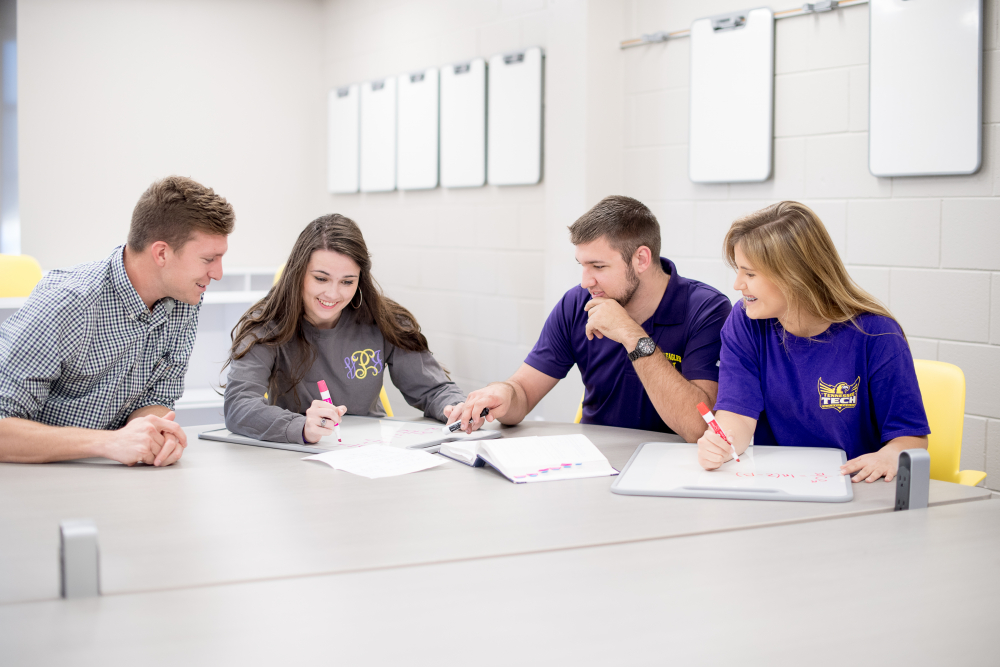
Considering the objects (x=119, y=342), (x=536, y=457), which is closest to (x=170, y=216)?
(x=119, y=342)

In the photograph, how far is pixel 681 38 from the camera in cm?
317

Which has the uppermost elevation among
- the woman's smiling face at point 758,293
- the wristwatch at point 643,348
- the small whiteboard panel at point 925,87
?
the small whiteboard panel at point 925,87

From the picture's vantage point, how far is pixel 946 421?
1886 mm

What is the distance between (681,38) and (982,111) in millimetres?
1137

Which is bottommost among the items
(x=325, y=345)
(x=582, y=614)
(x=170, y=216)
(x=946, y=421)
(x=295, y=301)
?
(x=582, y=614)

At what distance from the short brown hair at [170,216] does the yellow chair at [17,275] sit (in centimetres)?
155

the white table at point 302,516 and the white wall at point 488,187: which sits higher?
the white wall at point 488,187

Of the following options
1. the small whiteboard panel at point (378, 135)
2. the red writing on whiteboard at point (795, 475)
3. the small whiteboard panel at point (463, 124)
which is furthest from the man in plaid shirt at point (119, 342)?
the small whiteboard panel at point (378, 135)

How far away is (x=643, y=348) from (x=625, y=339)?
5cm

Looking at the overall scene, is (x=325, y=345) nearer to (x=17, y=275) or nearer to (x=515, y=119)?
(x=17, y=275)

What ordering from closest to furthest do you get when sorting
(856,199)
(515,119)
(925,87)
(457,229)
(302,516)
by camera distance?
(302,516)
(925,87)
(856,199)
(515,119)
(457,229)

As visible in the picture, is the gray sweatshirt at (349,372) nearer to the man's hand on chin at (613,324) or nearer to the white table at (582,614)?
the man's hand on chin at (613,324)

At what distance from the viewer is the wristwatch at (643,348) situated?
2.05 m

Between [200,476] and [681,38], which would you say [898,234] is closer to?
[681,38]
